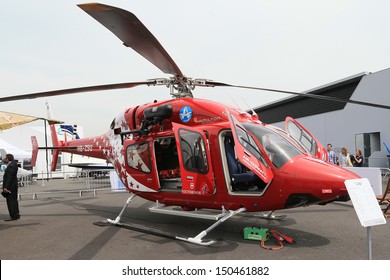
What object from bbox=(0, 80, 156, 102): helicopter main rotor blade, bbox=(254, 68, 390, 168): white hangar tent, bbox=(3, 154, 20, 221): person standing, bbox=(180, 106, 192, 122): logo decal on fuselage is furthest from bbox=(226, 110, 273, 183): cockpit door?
bbox=(254, 68, 390, 168): white hangar tent

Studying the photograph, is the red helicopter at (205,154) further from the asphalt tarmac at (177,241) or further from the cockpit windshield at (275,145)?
the asphalt tarmac at (177,241)

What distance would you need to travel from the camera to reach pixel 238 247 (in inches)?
224

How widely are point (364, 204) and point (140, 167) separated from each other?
4.89m

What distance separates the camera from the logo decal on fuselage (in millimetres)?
6848

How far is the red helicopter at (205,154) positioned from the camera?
520 cm

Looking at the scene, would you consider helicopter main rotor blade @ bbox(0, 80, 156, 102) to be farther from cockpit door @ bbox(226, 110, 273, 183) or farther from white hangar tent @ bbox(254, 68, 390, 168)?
white hangar tent @ bbox(254, 68, 390, 168)

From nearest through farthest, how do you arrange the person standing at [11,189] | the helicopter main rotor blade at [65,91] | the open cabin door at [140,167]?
the helicopter main rotor blade at [65,91], the open cabin door at [140,167], the person standing at [11,189]

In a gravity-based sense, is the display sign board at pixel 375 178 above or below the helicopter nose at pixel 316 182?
below

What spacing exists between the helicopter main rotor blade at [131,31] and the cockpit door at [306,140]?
105 inches

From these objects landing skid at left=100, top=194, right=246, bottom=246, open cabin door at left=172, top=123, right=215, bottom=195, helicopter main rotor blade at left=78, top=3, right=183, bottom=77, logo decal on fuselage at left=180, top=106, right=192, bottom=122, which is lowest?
landing skid at left=100, top=194, right=246, bottom=246

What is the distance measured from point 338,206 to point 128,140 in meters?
6.28

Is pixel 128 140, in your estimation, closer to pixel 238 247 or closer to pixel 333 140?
pixel 238 247

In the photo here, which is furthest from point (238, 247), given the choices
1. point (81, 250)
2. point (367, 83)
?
point (367, 83)

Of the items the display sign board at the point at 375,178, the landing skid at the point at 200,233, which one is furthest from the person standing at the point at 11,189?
the display sign board at the point at 375,178
